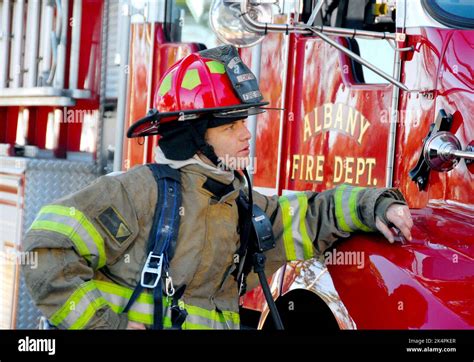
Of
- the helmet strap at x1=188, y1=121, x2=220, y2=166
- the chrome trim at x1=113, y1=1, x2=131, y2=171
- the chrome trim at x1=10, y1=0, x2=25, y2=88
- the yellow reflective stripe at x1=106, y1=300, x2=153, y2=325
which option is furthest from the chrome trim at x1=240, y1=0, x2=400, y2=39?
the chrome trim at x1=10, y1=0, x2=25, y2=88

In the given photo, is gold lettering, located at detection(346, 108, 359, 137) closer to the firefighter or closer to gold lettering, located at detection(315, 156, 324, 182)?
gold lettering, located at detection(315, 156, 324, 182)

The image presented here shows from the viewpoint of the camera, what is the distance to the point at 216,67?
3.11m

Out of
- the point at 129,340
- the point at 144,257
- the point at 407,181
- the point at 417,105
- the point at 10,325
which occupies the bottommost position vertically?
the point at 10,325

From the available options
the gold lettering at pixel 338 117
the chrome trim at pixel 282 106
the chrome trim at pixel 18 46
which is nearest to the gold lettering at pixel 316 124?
the gold lettering at pixel 338 117

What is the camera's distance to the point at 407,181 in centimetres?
354

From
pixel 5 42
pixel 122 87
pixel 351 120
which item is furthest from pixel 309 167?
pixel 5 42

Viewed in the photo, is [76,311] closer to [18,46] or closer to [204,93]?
[204,93]

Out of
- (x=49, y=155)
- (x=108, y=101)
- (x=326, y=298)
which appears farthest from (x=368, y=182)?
(x=49, y=155)

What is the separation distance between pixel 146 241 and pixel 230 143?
16.6 inches

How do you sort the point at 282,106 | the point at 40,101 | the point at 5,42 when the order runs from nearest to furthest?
1. the point at 282,106
2. the point at 40,101
3. the point at 5,42

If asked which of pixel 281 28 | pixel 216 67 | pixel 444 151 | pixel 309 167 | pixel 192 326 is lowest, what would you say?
pixel 192 326

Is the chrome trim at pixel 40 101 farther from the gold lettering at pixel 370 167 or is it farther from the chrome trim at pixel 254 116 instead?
the gold lettering at pixel 370 167

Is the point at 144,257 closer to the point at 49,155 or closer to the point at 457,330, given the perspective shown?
the point at 457,330

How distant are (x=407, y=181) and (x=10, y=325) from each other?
2.88 meters
